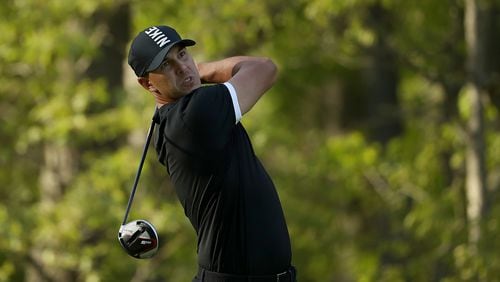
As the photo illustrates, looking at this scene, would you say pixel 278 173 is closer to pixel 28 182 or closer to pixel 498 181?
pixel 28 182

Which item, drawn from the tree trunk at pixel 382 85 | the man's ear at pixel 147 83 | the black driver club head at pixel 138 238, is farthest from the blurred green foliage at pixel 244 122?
the man's ear at pixel 147 83

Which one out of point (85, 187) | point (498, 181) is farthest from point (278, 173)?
point (498, 181)

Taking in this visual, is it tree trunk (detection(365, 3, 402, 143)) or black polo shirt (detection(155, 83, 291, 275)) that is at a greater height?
tree trunk (detection(365, 3, 402, 143))

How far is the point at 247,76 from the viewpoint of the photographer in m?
5.77

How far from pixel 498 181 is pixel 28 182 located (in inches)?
354

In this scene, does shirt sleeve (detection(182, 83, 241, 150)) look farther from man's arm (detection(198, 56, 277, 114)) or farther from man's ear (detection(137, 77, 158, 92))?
man's ear (detection(137, 77, 158, 92))

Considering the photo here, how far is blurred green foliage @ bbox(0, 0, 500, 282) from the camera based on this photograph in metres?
14.2

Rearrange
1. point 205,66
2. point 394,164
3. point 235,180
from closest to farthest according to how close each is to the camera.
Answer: point 235,180 → point 205,66 → point 394,164

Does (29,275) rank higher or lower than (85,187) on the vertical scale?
lower

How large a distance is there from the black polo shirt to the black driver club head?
21 cm

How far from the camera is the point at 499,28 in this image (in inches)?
612

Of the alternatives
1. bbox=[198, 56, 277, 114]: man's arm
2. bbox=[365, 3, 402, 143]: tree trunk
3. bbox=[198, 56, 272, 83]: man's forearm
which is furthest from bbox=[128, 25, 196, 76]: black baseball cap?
bbox=[365, 3, 402, 143]: tree trunk

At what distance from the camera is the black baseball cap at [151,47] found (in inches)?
220

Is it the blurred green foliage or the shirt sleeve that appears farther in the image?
the blurred green foliage
